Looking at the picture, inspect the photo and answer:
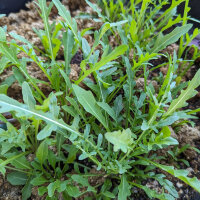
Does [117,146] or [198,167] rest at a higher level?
[117,146]

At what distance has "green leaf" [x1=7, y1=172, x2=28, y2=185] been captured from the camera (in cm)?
72

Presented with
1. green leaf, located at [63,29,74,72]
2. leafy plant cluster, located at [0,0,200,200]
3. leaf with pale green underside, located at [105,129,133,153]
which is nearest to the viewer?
leaf with pale green underside, located at [105,129,133,153]

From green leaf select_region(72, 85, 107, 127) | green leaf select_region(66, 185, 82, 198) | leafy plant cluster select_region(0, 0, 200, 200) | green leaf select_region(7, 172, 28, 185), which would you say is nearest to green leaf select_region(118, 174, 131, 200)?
leafy plant cluster select_region(0, 0, 200, 200)

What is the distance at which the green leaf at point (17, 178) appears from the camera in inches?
28.3

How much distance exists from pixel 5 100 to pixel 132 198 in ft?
1.76

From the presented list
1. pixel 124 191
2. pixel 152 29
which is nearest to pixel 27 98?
pixel 124 191

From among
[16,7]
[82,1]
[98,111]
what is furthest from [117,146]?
[16,7]

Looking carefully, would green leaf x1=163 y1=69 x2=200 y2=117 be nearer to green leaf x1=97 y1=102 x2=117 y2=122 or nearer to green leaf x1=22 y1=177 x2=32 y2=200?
green leaf x1=97 y1=102 x2=117 y2=122

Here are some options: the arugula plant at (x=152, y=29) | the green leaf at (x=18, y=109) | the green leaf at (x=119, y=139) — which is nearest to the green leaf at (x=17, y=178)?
the green leaf at (x=18, y=109)

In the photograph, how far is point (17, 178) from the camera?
0.73 metres

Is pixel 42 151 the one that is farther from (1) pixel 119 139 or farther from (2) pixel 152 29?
(2) pixel 152 29

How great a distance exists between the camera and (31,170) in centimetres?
75

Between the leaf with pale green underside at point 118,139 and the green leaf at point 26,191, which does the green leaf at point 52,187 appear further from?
the leaf with pale green underside at point 118,139

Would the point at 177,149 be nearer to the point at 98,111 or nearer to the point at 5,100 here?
the point at 98,111
